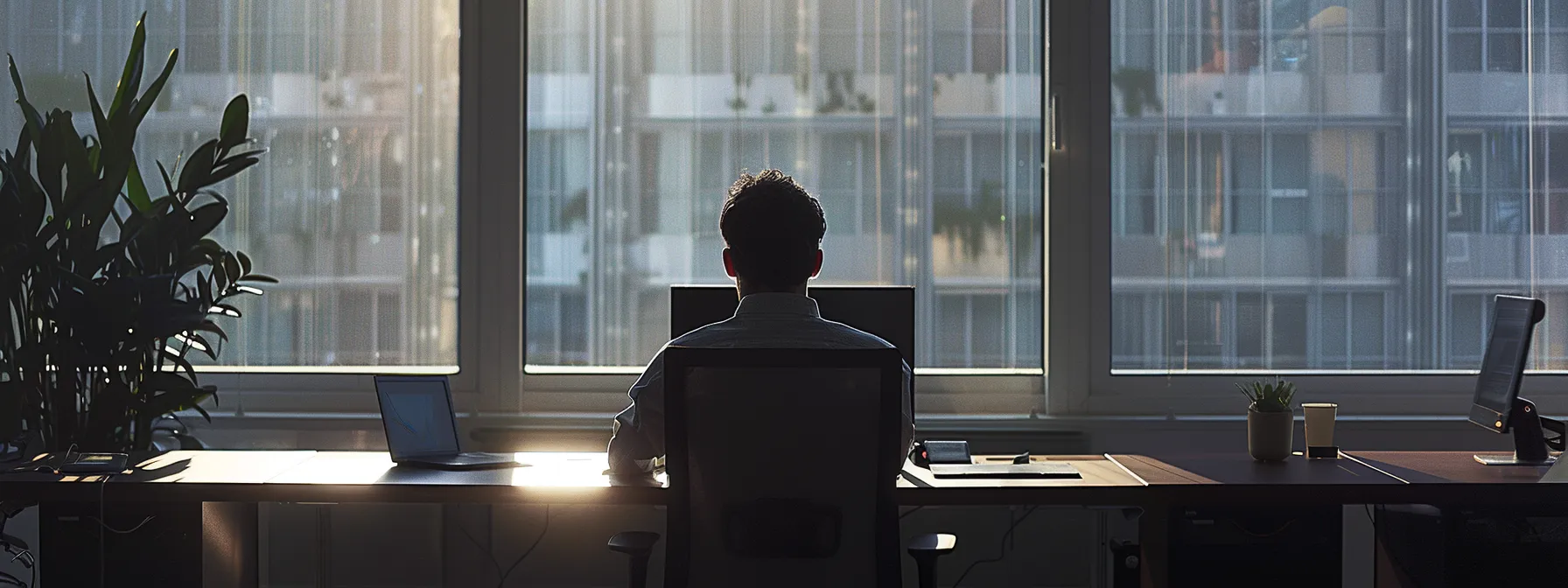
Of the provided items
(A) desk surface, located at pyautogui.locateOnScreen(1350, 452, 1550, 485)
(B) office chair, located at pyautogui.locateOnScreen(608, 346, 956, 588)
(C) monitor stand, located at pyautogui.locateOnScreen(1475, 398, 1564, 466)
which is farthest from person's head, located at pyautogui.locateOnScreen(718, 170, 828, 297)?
(C) monitor stand, located at pyautogui.locateOnScreen(1475, 398, 1564, 466)

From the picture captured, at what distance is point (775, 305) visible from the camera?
2.14 meters

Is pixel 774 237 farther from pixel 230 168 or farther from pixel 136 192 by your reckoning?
pixel 136 192

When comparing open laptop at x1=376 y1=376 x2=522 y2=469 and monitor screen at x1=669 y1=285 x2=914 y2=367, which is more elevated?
monitor screen at x1=669 y1=285 x2=914 y2=367

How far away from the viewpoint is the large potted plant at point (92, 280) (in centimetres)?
293

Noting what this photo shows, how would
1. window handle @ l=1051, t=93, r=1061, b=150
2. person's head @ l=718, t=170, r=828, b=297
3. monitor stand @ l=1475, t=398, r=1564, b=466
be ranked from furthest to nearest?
window handle @ l=1051, t=93, r=1061, b=150, monitor stand @ l=1475, t=398, r=1564, b=466, person's head @ l=718, t=170, r=828, b=297

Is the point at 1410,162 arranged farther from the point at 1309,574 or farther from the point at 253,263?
the point at 253,263

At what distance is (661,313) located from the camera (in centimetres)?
372

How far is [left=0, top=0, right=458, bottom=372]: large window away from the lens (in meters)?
3.71

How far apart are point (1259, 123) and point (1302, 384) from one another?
0.80 metres

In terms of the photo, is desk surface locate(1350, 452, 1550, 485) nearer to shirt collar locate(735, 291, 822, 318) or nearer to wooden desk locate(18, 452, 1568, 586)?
wooden desk locate(18, 452, 1568, 586)

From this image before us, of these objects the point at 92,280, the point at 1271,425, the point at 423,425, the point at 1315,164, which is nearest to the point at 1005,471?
the point at 1271,425

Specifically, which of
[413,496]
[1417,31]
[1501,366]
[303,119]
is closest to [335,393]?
[303,119]

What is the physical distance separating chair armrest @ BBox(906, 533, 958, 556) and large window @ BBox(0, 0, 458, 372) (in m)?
2.04

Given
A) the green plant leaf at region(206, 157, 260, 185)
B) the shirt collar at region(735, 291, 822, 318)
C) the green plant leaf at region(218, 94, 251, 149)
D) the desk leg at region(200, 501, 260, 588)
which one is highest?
the green plant leaf at region(218, 94, 251, 149)
